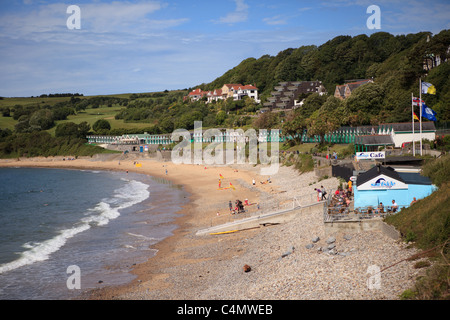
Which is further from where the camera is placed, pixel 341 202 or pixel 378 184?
pixel 341 202

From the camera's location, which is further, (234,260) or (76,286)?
(234,260)

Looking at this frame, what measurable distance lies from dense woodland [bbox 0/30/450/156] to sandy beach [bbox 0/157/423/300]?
25658 millimetres

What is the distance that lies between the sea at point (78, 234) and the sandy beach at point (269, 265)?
1.37m

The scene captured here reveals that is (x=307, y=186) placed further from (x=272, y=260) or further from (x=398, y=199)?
(x=272, y=260)

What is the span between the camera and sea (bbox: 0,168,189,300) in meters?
20.1

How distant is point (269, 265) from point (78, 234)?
53.5ft

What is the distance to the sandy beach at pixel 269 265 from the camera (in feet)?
46.6

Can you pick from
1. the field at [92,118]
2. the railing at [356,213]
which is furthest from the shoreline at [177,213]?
the field at [92,118]

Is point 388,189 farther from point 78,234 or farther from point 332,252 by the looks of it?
point 78,234

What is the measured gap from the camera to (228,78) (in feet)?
480

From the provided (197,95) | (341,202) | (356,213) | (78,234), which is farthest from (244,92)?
(356,213)

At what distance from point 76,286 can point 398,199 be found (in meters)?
Result: 16.2

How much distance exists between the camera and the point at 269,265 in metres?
18.4
